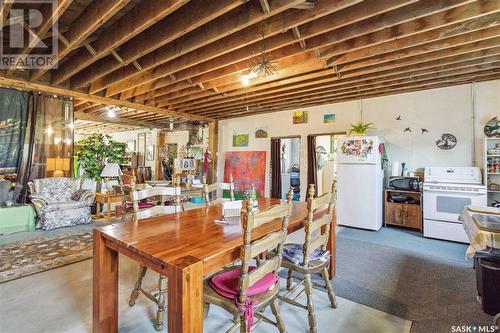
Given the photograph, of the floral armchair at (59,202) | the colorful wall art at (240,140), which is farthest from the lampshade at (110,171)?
the colorful wall art at (240,140)

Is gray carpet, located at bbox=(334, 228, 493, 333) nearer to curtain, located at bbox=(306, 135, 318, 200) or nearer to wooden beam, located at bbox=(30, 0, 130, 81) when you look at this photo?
curtain, located at bbox=(306, 135, 318, 200)

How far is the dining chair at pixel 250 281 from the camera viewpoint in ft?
4.15

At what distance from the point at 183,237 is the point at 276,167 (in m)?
5.67

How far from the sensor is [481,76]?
4152 millimetres

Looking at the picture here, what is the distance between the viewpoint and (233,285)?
1.50 metres

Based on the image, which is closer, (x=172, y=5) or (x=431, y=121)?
(x=172, y=5)

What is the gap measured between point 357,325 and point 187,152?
8559mm

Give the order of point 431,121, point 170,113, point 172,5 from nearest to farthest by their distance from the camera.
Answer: point 172,5 < point 431,121 < point 170,113

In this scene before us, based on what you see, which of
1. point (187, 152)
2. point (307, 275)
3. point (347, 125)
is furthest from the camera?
point (187, 152)

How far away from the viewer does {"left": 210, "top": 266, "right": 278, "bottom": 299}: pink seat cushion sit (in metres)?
1.45

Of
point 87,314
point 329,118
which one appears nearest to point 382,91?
point 329,118

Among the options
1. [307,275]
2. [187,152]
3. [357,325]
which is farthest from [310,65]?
[187,152]

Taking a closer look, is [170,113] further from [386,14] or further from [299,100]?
[386,14]

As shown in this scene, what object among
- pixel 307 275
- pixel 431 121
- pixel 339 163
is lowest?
pixel 307 275
